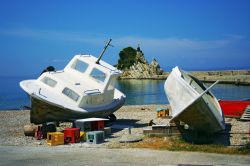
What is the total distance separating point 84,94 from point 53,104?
2.13m

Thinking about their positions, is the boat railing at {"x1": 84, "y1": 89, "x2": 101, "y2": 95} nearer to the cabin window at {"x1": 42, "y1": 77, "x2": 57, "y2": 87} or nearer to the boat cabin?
the boat cabin

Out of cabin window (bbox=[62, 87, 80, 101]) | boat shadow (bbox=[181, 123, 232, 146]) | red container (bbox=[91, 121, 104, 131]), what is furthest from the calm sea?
boat shadow (bbox=[181, 123, 232, 146])

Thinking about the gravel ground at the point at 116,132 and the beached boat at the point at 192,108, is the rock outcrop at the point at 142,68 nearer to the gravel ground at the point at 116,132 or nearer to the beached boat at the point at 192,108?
the gravel ground at the point at 116,132

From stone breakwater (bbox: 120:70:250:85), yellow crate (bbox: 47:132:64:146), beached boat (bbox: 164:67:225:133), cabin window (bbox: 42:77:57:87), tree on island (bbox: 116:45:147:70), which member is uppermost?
tree on island (bbox: 116:45:147:70)

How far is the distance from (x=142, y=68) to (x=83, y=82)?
12156cm

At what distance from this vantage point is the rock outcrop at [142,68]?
141 meters

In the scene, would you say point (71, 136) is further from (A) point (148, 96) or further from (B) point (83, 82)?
(A) point (148, 96)

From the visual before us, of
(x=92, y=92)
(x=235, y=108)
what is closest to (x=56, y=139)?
(x=92, y=92)

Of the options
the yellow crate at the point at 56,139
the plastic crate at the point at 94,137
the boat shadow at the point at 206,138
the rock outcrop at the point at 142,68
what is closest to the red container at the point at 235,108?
the boat shadow at the point at 206,138

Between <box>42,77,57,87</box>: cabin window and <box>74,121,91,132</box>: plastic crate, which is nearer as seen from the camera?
<box>74,121,91,132</box>: plastic crate

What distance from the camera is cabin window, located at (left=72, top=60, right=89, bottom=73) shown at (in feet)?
80.1

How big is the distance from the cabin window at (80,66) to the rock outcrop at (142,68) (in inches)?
4511

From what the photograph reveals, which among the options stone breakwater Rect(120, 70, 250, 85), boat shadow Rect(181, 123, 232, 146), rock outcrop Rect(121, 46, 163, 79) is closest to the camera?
boat shadow Rect(181, 123, 232, 146)

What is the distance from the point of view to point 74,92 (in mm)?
21656
